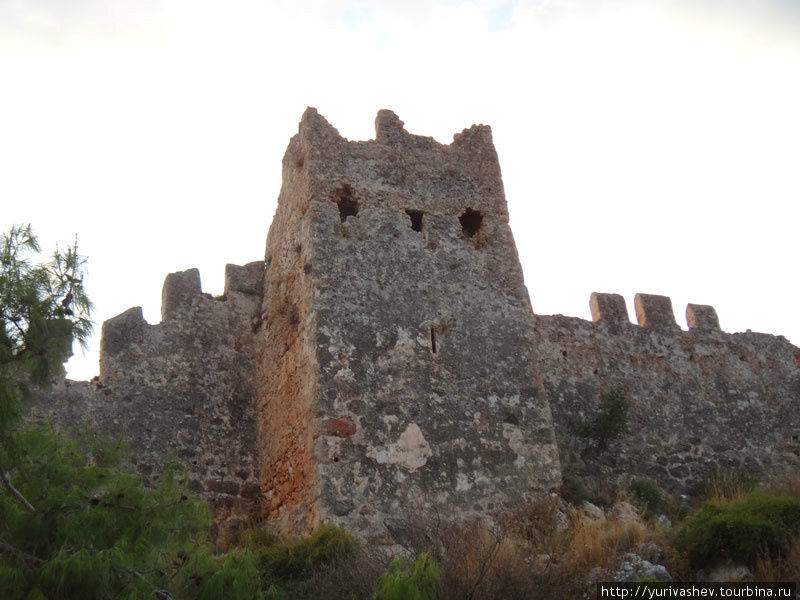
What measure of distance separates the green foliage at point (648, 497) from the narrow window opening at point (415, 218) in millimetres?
4564

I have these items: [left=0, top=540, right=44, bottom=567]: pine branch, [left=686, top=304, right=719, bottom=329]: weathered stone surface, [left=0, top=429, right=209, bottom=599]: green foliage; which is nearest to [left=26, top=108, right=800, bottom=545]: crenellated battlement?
[left=686, top=304, right=719, bottom=329]: weathered stone surface

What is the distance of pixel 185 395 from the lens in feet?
41.7

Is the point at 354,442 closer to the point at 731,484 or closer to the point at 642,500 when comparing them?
the point at 642,500

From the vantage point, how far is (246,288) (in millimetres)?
13906

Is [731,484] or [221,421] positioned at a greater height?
[221,421]

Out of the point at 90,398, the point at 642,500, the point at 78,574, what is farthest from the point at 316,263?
the point at 78,574

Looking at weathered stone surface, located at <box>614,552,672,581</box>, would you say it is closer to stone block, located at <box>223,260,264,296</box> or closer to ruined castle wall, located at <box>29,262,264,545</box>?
ruined castle wall, located at <box>29,262,264,545</box>

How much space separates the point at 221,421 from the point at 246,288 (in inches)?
81.9

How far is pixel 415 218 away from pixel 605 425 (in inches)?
158

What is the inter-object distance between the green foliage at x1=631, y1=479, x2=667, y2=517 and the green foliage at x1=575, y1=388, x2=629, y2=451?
0.74m

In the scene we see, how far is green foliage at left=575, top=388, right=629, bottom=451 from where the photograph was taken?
14.0 m

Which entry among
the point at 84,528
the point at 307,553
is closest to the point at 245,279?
the point at 307,553

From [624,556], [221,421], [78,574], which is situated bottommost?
[624,556]

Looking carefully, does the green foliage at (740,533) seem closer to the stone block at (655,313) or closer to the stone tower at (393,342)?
the stone tower at (393,342)
